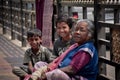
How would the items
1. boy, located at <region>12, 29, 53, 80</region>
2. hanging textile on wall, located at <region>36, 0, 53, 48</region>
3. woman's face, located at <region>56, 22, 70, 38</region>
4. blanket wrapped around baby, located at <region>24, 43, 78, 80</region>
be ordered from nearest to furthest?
blanket wrapped around baby, located at <region>24, 43, 78, 80</region> → woman's face, located at <region>56, 22, 70, 38</region> → boy, located at <region>12, 29, 53, 80</region> → hanging textile on wall, located at <region>36, 0, 53, 48</region>

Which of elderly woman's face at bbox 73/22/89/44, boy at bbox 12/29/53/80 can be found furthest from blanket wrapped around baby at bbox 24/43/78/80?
boy at bbox 12/29/53/80

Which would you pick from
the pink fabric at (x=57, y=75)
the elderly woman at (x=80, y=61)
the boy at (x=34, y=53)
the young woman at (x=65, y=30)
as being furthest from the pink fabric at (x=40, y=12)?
the pink fabric at (x=57, y=75)

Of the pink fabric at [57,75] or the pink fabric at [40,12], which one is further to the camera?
the pink fabric at [40,12]

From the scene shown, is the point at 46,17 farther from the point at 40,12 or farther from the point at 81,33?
the point at 81,33

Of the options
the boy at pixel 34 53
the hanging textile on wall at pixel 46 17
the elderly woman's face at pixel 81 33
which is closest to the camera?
the elderly woman's face at pixel 81 33

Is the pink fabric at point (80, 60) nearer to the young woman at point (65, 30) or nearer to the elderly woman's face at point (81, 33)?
the elderly woman's face at point (81, 33)

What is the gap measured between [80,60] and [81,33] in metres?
0.34

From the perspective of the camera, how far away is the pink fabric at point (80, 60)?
3.91m

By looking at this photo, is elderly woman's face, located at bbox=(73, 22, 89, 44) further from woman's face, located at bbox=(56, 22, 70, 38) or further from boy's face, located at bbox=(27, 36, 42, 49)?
boy's face, located at bbox=(27, 36, 42, 49)

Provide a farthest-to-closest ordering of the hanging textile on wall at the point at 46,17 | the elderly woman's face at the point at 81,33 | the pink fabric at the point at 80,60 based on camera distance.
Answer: the hanging textile on wall at the point at 46,17 < the elderly woman's face at the point at 81,33 < the pink fabric at the point at 80,60

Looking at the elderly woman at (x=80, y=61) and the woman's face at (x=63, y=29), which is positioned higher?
the woman's face at (x=63, y=29)

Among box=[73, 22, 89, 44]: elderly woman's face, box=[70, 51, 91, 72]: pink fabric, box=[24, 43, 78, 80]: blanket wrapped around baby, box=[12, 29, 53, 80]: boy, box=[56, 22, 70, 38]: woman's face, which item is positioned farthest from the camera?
box=[12, 29, 53, 80]: boy

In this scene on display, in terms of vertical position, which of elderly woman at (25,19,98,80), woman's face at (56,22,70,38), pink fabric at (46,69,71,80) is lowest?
pink fabric at (46,69,71,80)

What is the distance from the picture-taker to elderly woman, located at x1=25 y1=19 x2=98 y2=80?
3926 mm
